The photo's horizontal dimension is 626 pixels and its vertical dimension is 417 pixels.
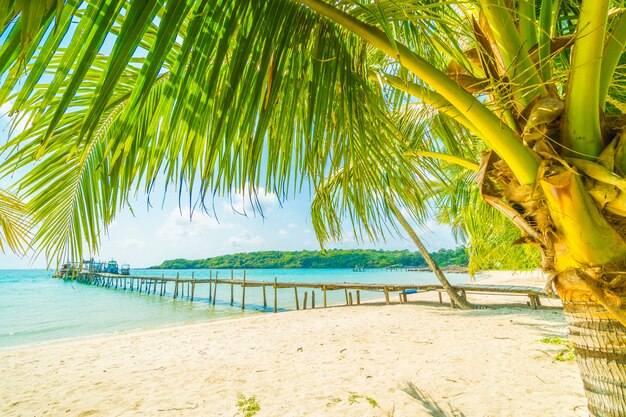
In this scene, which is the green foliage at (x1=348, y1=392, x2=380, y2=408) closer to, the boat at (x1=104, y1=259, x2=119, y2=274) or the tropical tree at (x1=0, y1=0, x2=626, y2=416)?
the tropical tree at (x1=0, y1=0, x2=626, y2=416)

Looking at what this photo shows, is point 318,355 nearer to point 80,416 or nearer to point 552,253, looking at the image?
point 80,416

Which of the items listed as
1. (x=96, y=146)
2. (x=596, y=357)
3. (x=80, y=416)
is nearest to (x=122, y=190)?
(x=96, y=146)

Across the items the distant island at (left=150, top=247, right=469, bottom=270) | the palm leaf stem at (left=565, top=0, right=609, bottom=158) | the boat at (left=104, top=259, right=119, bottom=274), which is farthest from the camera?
the distant island at (left=150, top=247, right=469, bottom=270)

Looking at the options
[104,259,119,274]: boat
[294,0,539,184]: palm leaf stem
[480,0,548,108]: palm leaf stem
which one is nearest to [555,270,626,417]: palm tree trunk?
[294,0,539,184]: palm leaf stem

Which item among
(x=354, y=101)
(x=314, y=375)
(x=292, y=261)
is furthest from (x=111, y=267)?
(x=354, y=101)

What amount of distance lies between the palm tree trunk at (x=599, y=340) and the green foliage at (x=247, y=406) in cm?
316

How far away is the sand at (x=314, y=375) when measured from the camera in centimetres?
343

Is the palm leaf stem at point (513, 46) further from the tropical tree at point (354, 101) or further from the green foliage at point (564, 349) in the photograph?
the green foliage at point (564, 349)

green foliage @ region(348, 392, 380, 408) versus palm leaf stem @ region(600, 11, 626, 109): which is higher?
palm leaf stem @ region(600, 11, 626, 109)

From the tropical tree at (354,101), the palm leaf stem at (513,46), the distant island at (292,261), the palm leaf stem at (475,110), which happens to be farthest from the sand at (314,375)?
the distant island at (292,261)

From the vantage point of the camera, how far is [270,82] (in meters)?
1.11

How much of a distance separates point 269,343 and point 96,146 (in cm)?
648

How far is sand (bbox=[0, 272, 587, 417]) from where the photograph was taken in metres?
3.43

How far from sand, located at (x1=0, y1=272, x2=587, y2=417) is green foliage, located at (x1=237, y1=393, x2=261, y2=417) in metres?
0.05
